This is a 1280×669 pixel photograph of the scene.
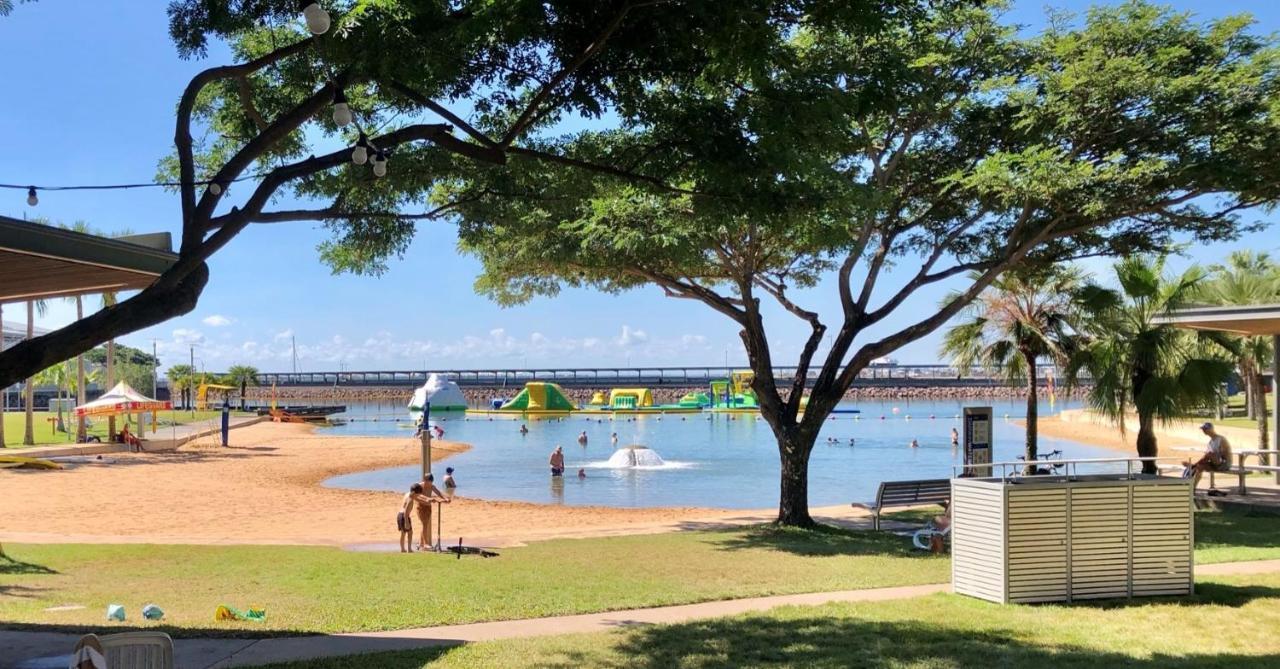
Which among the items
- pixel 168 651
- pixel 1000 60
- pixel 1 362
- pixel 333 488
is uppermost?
pixel 1000 60

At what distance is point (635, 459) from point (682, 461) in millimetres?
2513

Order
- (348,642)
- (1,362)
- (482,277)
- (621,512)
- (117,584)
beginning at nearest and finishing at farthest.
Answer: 1. (1,362)
2. (348,642)
3. (117,584)
4. (482,277)
5. (621,512)

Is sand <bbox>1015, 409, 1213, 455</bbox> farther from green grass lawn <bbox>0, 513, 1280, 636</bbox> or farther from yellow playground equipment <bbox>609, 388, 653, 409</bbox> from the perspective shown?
yellow playground equipment <bbox>609, 388, 653, 409</bbox>

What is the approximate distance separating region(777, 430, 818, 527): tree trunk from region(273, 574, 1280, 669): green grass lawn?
7519 millimetres

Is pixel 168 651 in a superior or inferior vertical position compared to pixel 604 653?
superior

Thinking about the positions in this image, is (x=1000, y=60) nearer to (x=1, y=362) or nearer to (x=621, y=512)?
(x=621, y=512)

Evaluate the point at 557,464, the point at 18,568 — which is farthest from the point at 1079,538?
the point at 557,464

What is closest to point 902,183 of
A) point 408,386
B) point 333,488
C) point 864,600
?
point 864,600

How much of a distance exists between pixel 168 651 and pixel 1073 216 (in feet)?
48.3

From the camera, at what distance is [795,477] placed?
1700cm

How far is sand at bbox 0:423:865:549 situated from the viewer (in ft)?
56.6

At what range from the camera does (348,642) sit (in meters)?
8.15

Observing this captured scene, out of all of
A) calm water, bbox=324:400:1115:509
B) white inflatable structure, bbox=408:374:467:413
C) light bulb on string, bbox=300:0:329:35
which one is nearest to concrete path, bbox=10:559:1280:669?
light bulb on string, bbox=300:0:329:35

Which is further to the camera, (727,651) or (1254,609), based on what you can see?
(1254,609)
